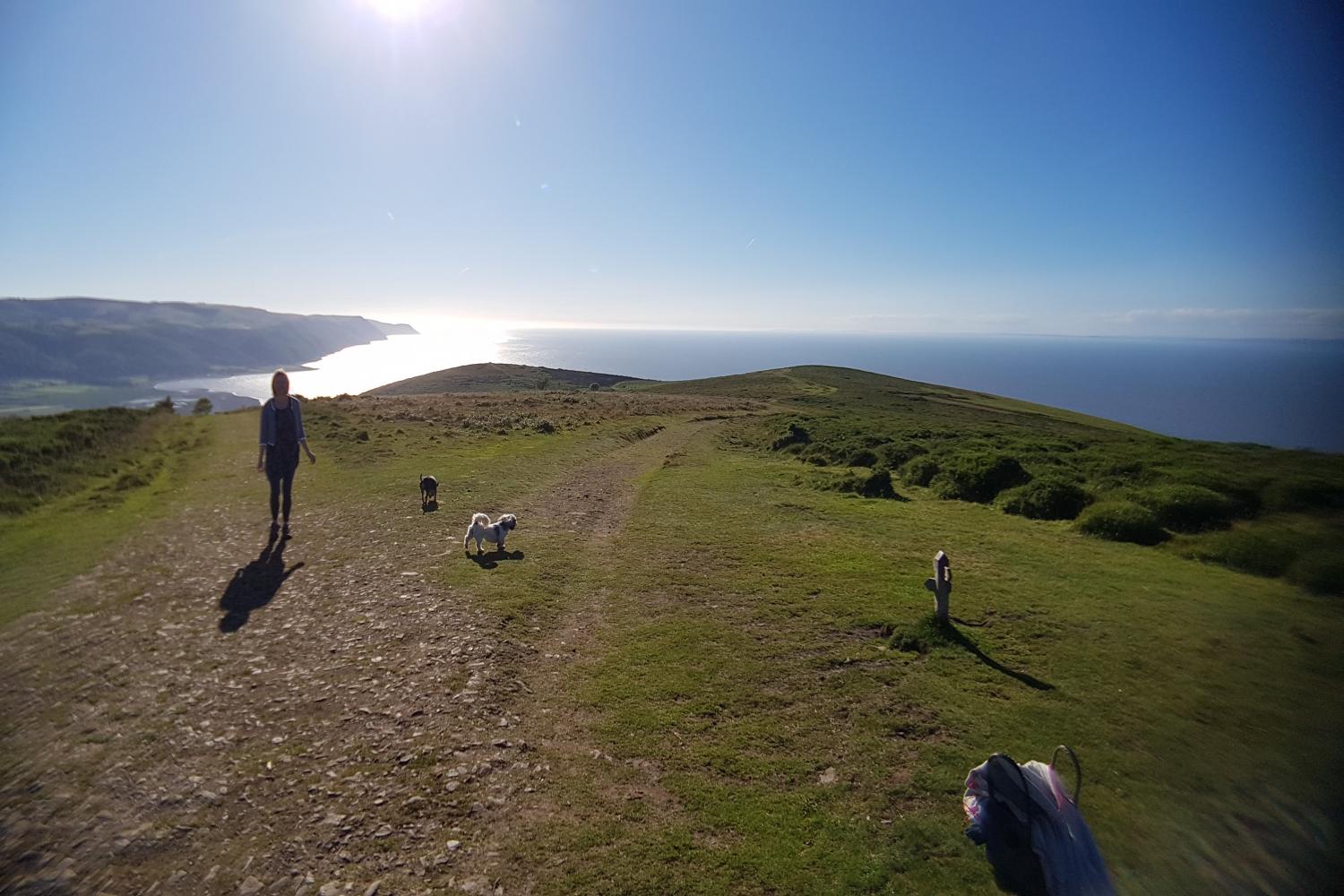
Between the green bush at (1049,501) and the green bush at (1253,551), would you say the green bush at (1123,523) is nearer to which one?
the green bush at (1253,551)

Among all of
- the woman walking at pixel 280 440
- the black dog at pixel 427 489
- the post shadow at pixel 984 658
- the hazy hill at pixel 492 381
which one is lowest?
the post shadow at pixel 984 658

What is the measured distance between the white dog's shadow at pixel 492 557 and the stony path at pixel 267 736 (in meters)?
1.56

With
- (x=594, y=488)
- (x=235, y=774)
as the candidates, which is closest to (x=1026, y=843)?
(x=235, y=774)

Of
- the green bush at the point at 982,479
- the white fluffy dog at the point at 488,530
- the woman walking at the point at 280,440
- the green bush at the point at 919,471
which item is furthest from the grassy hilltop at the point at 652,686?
the green bush at the point at 919,471

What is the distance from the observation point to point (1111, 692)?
790 centimetres

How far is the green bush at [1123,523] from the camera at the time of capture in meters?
15.3

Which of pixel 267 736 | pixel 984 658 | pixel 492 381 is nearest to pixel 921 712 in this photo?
pixel 984 658

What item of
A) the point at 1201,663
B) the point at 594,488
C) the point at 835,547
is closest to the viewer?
the point at 1201,663

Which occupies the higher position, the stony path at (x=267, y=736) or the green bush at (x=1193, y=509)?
the green bush at (x=1193, y=509)

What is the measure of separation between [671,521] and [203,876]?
1324 cm

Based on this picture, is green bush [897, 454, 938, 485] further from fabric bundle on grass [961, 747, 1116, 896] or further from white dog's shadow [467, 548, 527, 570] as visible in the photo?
fabric bundle on grass [961, 747, 1116, 896]

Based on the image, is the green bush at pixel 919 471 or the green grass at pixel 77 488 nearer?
the green grass at pixel 77 488

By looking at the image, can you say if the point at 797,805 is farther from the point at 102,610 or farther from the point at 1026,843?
the point at 102,610

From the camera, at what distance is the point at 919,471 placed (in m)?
23.8
